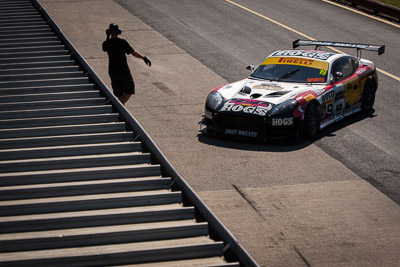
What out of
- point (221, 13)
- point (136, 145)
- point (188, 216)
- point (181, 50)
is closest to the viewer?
point (188, 216)

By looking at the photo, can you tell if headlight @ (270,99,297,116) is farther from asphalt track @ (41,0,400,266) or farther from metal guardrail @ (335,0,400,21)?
metal guardrail @ (335,0,400,21)

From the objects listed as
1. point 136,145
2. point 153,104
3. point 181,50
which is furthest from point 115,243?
point 181,50

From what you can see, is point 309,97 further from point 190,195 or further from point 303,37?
point 303,37

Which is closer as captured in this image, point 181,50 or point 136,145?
point 136,145

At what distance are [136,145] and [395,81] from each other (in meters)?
9.84

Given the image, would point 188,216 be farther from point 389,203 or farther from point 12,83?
point 12,83

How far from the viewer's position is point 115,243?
21.7 ft

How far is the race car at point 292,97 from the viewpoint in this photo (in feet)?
39.3

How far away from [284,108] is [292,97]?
376 mm

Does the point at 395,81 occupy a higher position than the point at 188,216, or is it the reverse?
the point at 188,216

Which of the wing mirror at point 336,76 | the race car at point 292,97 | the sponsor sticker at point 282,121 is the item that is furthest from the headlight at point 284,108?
the wing mirror at point 336,76

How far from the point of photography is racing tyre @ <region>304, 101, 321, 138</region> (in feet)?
40.2

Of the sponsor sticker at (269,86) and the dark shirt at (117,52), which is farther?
the sponsor sticker at (269,86)

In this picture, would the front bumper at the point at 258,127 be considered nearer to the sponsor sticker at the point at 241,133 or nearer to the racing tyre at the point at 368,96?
the sponsor sticker at the point at 241,133
